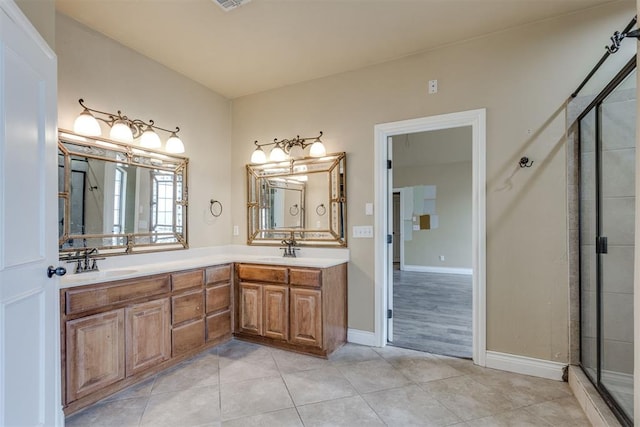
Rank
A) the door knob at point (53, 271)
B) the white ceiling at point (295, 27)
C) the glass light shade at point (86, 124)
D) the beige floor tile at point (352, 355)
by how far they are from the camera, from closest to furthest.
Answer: the door knob at point (53, 271), the white ceiling at point (295, 27), the glass light shade at point (86, 124), the beige floor tile at point (352, 355)

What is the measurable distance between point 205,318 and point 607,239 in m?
→ 3.22

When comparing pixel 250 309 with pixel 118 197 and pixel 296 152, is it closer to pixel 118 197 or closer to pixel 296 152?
pixel 118 197

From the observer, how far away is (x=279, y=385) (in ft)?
7.70

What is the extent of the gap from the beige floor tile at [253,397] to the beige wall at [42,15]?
248cm

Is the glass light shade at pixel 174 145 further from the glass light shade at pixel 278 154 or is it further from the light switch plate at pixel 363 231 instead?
the light switch plate at pixel 363 231

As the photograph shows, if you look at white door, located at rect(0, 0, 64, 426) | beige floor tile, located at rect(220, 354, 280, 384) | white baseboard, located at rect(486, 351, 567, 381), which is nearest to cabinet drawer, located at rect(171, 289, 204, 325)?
beige floor tile, located at rect(220, 354, 280, 384)

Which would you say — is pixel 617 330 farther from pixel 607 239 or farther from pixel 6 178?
pixel 6 178

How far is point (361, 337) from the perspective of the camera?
3.14 meters

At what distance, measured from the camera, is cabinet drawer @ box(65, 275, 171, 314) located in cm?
200

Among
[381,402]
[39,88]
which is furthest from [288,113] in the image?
[381,402]

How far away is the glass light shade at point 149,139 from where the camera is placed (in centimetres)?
289

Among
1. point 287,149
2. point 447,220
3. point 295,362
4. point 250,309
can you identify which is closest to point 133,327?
point 250,309

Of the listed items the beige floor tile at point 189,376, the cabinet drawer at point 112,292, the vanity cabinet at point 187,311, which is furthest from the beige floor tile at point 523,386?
the cabinet drawer at point 112,292

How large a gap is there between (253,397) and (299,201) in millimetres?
1977
